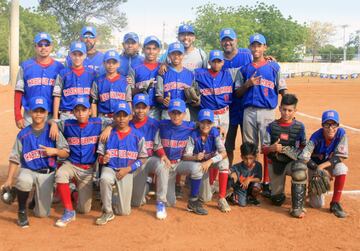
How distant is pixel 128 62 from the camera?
656 cm

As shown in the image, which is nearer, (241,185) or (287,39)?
(241,185)

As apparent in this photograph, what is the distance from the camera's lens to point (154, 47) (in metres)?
6.23

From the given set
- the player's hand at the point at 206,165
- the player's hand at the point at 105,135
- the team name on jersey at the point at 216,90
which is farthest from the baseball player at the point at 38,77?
the player's hand at the point at 206,165

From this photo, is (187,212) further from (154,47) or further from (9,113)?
(9,113)

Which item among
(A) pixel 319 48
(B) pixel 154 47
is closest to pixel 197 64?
(B) pixel 154 47

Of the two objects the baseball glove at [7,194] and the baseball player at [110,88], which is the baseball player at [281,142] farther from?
the baseball glove at [7,194]

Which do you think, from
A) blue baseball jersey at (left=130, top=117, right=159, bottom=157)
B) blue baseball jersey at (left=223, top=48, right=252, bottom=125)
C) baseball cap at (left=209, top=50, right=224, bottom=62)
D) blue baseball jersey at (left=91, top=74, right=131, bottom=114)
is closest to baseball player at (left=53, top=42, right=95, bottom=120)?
blue baseball jersey at (left=91, top=74, right=131, bottom=114)

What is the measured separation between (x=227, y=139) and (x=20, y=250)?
11.9ft

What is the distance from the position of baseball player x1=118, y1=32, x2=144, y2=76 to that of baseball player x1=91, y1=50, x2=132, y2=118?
0.59m

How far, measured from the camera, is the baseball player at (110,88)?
5816 mm

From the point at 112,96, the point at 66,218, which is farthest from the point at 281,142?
the point at 66,218

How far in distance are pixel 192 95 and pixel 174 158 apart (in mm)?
890

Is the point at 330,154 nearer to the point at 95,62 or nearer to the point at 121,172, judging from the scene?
the point at 121,172

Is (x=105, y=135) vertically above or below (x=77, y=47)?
below
